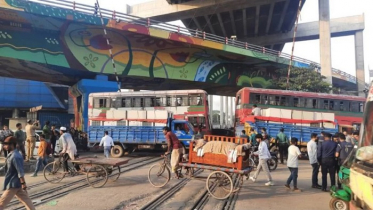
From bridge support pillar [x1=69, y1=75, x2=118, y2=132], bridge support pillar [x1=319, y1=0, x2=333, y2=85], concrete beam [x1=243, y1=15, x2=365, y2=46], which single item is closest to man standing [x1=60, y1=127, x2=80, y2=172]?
bridge support pillar [x1=69, y1=75, x2=118, y2=132]

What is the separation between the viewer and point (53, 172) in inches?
339

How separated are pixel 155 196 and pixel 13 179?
125 inches

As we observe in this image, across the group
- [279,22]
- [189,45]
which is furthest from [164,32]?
[279,22]

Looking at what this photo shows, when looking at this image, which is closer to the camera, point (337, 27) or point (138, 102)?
point (138, 102)

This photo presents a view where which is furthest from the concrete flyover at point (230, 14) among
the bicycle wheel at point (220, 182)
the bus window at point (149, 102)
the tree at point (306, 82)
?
the bicycle wheel at point (220, 182)

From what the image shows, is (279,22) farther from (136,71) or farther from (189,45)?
(136,71)

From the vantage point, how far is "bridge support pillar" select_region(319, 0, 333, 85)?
28.4 meters

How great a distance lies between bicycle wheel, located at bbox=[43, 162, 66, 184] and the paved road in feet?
0.64

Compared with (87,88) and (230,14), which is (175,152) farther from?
(230,14)

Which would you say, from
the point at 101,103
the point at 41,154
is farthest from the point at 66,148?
the point at 101,103

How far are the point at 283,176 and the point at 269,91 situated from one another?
9.86 meters

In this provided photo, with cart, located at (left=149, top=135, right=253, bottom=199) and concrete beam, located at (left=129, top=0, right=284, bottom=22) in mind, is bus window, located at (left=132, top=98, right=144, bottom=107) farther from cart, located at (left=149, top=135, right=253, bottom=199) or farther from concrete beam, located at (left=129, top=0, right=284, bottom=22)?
concrete beam, located at (left=129, top=0, right=284, bottom=22)

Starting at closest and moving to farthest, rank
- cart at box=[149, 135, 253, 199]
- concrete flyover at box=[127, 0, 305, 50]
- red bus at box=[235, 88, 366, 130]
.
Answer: cart at box=[149, 135, 253, 199] < red bus at box=[235, 88, 366, 130] < concrete flyover at box=[127, 0, 305, 50]

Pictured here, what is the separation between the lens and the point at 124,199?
257 inches
